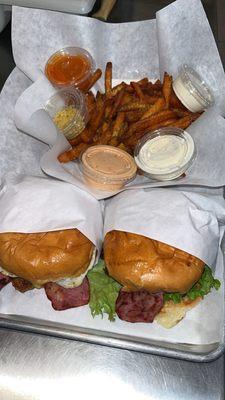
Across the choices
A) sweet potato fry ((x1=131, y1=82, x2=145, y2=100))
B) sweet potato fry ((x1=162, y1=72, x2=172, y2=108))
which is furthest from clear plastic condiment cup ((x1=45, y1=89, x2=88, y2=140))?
sweet potato fry ((x1=162, y1=72, x2=172, y2=108))

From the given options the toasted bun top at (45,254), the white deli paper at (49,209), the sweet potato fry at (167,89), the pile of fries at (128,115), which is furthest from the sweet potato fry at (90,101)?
the toasted bun top at (45,254)

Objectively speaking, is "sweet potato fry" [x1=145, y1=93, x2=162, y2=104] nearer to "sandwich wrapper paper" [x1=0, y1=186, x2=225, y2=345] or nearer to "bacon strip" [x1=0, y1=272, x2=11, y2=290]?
"sandwich wrapper paper" [x1=0, y1=186, x2=225, y2=345]

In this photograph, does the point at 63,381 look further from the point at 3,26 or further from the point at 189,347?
the point at 3,26

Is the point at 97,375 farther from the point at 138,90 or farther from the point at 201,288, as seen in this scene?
the point at 138,90

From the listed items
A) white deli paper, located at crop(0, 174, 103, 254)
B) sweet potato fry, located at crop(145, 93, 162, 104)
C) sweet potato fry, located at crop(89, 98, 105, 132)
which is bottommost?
white deli paper, located at crop(0, 174, 103, 254)

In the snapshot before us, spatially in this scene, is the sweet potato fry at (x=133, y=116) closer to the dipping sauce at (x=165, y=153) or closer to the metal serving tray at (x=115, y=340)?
the dipping sauce at (x=165, y=153)

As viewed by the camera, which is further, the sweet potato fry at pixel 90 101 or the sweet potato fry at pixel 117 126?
the sweet potato fry at pixel 90 101

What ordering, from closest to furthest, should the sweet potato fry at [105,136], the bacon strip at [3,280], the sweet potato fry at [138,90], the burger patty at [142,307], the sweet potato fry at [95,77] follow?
1. the burger patty at [142,307]
2. the bacon strip at [3,280]
3. the sweet potato fry at [105,136]
4. the sweet potato fry at [138,90]
5. the sweet potato fry at [95,77]
